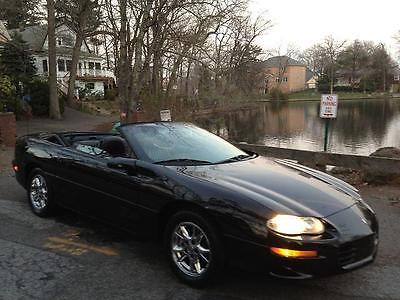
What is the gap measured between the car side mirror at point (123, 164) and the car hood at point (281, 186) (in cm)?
52

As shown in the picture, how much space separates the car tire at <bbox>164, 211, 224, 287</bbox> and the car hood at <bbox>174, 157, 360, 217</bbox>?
1.27 feet

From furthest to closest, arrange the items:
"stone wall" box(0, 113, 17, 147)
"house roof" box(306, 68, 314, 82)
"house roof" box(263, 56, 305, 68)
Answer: "house roof" box(306, 68, 314, 82) → "house roof" box(263, 56, 305, 68) → "stone wall" box(0, 113, 17, 147)

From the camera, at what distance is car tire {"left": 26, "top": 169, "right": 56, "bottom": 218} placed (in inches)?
230

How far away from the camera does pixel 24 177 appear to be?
642cm

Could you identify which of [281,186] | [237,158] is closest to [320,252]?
[281,186]

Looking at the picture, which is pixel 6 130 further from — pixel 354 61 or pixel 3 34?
pixel 354 61

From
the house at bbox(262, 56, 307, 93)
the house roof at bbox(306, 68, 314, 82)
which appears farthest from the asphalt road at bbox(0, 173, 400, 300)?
the house roof at bbox(306, 68, 314, 82)

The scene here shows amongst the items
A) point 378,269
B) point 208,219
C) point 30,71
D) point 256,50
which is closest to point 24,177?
point 208,219

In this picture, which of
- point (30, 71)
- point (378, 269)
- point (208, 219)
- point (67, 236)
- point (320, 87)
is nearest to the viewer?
point (208, 219)

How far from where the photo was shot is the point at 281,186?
414cm

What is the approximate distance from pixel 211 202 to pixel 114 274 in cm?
117

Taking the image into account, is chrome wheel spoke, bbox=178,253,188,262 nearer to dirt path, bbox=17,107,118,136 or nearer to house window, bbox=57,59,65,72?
dirt path, bbox=17,107,118,136

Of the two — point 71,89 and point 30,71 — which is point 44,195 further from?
point 30,71

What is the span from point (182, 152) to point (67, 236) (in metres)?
1.65
